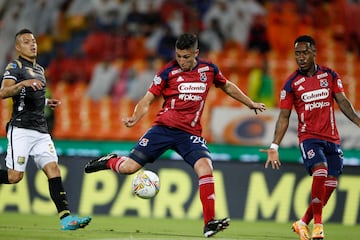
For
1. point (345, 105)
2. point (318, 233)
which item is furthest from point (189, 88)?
point (318, 233)

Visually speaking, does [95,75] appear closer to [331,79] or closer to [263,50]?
[263,50]

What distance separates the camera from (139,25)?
62.4ft

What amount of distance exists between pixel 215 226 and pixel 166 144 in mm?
1173

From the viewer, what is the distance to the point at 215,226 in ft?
27.8

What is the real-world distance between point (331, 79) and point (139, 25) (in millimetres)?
10142

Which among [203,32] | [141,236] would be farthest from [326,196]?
[203,32]

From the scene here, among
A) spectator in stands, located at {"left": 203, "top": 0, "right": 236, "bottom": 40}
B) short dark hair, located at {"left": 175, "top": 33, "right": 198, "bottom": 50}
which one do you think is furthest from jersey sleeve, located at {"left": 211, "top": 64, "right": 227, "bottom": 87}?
spectator in stands, located at {"left": 203, "top": 0, "right": 236, "bottom": 40}

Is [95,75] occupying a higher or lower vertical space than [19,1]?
lower

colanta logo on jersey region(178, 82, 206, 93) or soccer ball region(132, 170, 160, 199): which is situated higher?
colanta logo on jersey region(178, 82, 206, 93)

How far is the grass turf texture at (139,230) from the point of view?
8.78 meters

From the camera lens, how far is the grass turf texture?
346 inches

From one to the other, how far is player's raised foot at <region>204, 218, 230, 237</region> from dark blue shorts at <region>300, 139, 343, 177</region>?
1.24 meters

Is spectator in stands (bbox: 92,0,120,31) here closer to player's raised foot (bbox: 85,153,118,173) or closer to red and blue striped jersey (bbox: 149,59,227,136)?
player's raised foot (bbox: 85,153,118,173)

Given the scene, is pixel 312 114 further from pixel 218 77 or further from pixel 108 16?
pixel 108 16
